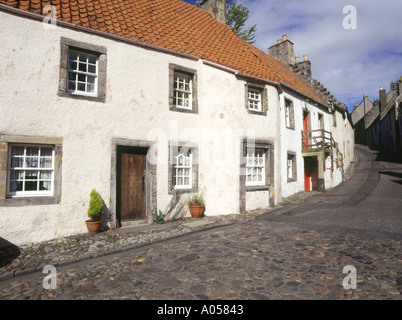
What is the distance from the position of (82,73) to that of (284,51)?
16.6 meters

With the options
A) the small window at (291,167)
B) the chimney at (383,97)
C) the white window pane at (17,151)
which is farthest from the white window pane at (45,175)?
the chimney at (383,97)

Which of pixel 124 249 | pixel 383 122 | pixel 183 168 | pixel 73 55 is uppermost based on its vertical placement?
pixel 383 122

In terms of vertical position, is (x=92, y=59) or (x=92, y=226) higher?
(x=92, y=59)

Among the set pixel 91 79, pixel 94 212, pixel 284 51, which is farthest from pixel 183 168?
pixel 284 51

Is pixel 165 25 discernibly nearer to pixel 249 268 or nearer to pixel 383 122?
pixel 249 268

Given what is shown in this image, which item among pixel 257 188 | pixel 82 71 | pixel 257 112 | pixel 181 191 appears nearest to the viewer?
pixel 82 71

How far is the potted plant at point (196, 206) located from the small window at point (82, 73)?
476 centimetres

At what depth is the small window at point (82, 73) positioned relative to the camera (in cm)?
735

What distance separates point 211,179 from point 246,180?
69.1 inches

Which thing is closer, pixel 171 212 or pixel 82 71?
pixel 82 71

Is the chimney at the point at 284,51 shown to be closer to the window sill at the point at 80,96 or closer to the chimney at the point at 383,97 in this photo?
the window sill at the point at 80,96

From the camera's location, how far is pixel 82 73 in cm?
738
